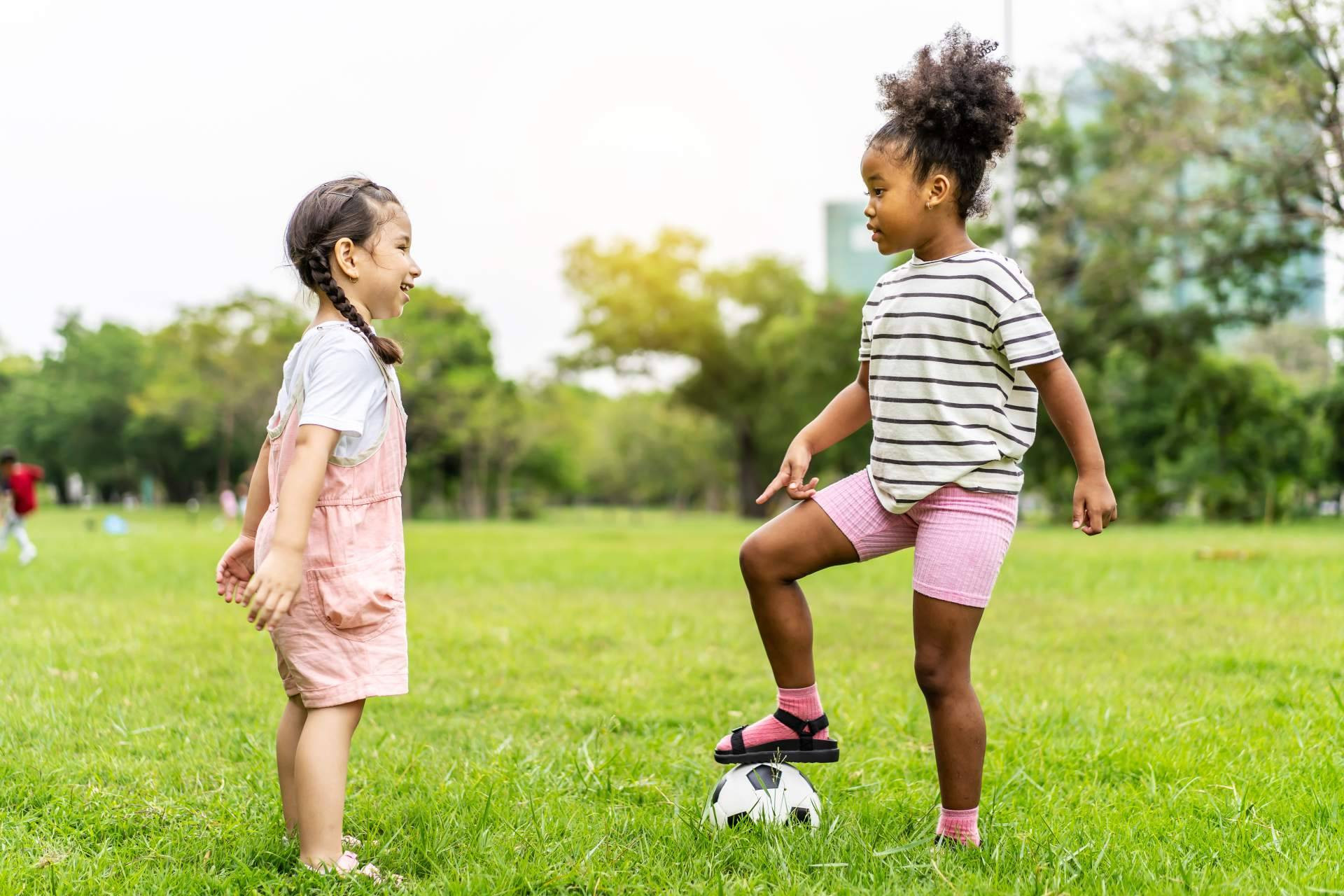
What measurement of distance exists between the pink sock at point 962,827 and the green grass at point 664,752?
2.1 inches

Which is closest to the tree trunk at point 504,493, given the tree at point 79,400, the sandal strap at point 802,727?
the tree at point 79,400

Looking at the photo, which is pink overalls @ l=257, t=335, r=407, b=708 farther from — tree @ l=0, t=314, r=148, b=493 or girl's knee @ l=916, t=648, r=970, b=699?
tree @ l=0, t=314, r=148, b=493

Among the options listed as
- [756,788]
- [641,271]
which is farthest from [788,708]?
[641,271]

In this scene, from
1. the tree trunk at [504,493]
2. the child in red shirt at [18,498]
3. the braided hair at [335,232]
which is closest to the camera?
the braided hair at [335,232]

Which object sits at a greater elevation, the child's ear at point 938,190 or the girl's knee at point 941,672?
the child's ear at point 938,190

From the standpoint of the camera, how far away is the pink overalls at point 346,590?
8.52 ft

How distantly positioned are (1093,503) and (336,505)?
182 centimetres

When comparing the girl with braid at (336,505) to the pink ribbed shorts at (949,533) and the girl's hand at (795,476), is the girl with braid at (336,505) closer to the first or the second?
the girl's hand at (795,476)

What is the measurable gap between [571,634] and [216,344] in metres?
38.2

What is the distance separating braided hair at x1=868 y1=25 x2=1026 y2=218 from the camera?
2730 millimetres

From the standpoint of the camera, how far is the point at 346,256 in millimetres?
2701

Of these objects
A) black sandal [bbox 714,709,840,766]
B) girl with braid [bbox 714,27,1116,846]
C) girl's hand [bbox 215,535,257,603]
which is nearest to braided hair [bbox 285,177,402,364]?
girl's hand [bbox 215,535,257,603]

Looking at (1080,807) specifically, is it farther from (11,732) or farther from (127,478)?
(127,478)

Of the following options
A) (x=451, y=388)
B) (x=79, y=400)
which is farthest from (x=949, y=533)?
(x=79, y=400)
